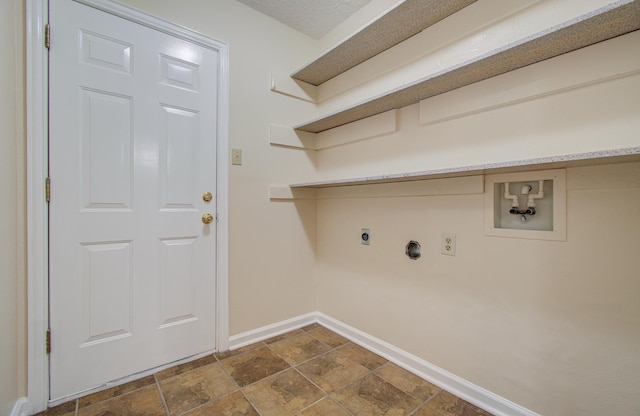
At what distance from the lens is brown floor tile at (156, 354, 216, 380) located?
1.60 metres

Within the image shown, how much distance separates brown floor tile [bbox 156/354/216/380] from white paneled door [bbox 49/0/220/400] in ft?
0.19

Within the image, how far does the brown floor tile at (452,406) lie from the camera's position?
130 cm

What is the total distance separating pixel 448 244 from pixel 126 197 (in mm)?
1796

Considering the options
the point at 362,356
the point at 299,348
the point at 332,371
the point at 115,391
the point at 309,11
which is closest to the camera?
the point at 115,391

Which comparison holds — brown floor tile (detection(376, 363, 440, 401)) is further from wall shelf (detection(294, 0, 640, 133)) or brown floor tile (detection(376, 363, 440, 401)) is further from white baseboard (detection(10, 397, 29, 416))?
white baseboard (detection(10, 397, 29, 416))

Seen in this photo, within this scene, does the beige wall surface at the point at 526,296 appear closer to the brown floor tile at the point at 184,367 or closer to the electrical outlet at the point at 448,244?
the electrical outlet at the point at 448,244

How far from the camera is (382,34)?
1648 mm

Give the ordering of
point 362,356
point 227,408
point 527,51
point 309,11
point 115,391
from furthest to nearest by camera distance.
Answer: point 309,11
point 362,356
point 115,391
point 227,408
point 527,51

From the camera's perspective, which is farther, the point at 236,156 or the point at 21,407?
the point at 236,156

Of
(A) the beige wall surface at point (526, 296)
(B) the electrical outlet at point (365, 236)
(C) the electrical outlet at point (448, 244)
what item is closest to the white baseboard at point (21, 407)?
(A) the beige wall surface at point (526, 296)

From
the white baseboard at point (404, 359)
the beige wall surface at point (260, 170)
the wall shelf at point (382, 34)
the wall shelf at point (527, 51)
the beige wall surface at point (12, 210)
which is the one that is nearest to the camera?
the wall shelf at point (527, 51)

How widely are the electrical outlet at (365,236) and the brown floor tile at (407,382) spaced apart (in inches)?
30.3

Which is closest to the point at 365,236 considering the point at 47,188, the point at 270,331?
the point at 270,331

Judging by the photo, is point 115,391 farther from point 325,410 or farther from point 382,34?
point 382,34
